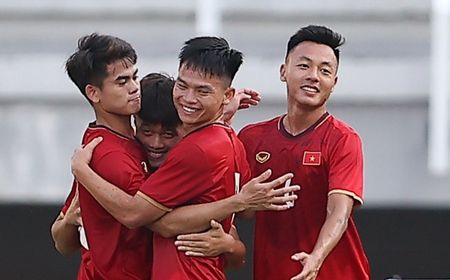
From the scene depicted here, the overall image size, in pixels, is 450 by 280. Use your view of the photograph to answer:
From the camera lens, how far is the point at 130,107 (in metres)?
3.73

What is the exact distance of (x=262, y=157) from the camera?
3.96 m

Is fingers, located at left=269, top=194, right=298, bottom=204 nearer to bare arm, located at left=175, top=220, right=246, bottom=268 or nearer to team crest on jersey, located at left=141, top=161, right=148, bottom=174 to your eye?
bare arm, located at left=175, top=220, right=246, bottom=268

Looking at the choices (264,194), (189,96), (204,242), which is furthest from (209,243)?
(189,96)

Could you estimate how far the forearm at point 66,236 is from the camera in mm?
4105

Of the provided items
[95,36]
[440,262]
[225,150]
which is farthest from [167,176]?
[440,262]

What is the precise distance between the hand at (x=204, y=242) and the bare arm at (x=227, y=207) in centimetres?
2

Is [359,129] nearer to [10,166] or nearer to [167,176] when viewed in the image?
[10,166]

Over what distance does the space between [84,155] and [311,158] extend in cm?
73

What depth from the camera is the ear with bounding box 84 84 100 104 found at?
376 centimetres

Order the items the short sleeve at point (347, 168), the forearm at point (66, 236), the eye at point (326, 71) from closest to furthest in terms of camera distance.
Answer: the short sleeve at point (347, 168), the eye at point (326, 71), the forearm at point (66, 236)

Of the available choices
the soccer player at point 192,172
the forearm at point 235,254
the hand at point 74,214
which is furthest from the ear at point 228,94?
the hand at point 74,214

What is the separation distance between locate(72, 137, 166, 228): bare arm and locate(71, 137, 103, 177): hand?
5 cm

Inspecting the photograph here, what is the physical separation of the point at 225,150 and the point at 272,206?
0.22 m

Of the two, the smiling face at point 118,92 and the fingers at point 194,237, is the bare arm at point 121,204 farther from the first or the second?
the smiling face at point 118,92
